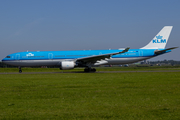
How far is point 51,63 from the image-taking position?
31859mm

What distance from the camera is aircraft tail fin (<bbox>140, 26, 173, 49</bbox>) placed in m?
34.6

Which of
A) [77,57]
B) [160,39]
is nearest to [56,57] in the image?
[77,57]

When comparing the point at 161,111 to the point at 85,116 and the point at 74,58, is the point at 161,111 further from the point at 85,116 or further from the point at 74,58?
the point at 74,58

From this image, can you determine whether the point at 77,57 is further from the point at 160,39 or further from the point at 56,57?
the point at 160,39

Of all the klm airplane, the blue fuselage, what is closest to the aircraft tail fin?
the klm airplane

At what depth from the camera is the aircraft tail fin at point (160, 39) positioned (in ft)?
113

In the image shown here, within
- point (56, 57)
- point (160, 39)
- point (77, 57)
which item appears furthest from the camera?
point (160, 39)

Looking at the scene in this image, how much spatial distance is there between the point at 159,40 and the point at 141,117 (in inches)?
A: 1223

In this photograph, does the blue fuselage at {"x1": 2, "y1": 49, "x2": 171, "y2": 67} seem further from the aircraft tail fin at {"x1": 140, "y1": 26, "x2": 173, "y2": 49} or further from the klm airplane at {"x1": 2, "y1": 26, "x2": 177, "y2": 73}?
the aircraft tail fin at {"x1": 140, "y1": 26, "x2": 173, "y2": 49}

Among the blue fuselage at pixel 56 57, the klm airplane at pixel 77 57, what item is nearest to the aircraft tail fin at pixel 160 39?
the klm airplane at pixel 77 57

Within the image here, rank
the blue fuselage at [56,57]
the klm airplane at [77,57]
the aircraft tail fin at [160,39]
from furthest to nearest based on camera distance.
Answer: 1. the aircraft tail fin at [160,39]
2. the blue fuselage at [56,57]
3. the klm airplane at [77,57]

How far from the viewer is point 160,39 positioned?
115ft

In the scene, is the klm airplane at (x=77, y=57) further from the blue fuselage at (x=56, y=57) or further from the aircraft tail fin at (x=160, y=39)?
the aircraft tail fin at (x=160, y=39)

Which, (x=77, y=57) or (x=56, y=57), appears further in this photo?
(x=77, y=57)
